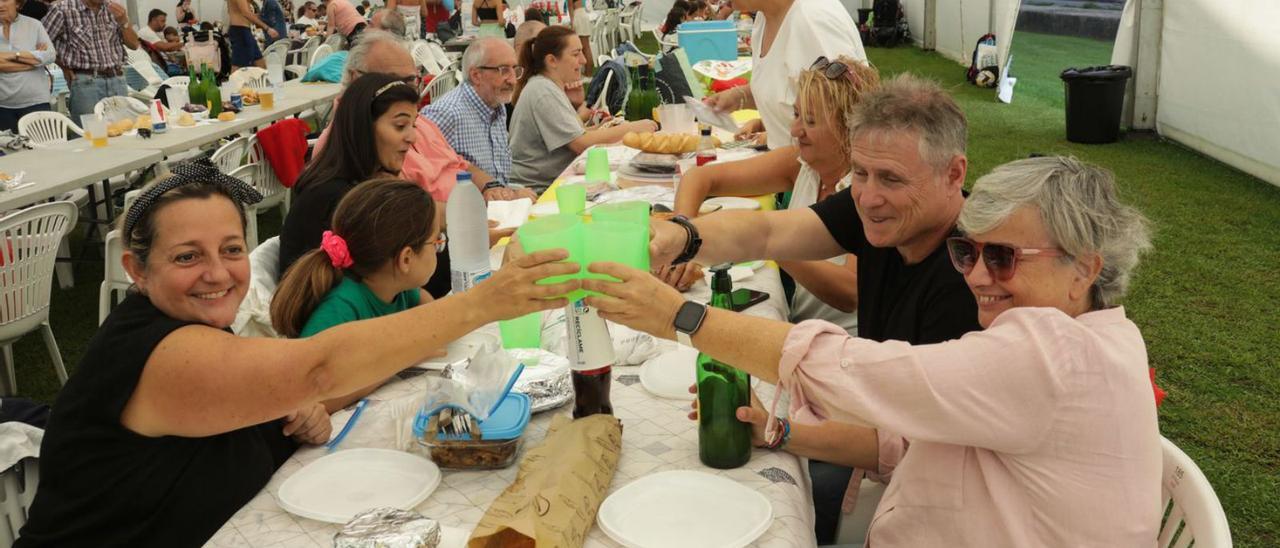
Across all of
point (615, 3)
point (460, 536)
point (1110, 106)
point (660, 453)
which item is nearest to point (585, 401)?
point (660, 453)

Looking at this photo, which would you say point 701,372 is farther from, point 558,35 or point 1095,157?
point 1095,157

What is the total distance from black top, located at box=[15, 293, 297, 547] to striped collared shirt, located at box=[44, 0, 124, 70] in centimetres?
722

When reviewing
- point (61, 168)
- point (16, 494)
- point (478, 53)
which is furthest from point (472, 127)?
point (16, 494)

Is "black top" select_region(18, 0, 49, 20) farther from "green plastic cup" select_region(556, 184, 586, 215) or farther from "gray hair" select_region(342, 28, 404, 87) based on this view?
"green plastic cup" select_region(556, 184, 586, 215)

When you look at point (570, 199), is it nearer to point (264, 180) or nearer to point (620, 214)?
point (620, 214)

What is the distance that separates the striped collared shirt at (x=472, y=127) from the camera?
5.03 metres

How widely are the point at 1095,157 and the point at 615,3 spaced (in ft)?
38.2

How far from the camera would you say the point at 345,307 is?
7.53 feet

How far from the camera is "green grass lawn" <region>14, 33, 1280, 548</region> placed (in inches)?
135

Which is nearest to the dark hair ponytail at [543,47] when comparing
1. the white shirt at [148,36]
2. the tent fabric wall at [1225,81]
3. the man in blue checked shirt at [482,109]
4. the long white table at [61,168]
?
the man in blue checked shirt at [482,109]

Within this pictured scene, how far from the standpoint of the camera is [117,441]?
1735 millimetres

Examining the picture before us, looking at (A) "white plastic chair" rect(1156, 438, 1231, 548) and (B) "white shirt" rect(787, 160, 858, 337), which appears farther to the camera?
(B) "white shirt" rect(787, 160, 858, 337)

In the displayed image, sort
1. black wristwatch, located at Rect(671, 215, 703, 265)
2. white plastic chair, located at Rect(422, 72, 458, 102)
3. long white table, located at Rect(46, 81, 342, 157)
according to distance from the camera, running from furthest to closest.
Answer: white plastic chair, located at Rect(422, 72, 458, 102)
long white table, located at Rect(46, 81, 342, 157)
black wristwatch, located at Rect(671, 215, 703, 265)

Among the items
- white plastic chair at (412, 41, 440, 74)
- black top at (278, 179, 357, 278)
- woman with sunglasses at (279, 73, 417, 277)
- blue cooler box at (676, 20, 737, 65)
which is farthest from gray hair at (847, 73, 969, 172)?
white plastic chair at (412, 41, 440, 74)
